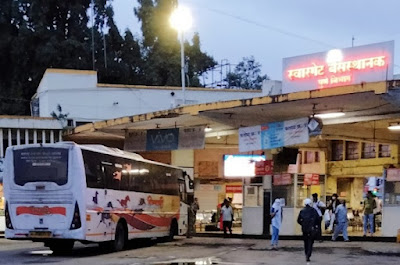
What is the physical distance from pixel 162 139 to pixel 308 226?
10.4 m

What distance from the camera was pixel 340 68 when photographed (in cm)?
1778

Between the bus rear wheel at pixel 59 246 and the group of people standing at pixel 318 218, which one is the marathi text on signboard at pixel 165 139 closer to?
the group of people standing at pixel 318 218

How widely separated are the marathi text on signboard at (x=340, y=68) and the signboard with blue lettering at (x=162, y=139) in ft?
20.2

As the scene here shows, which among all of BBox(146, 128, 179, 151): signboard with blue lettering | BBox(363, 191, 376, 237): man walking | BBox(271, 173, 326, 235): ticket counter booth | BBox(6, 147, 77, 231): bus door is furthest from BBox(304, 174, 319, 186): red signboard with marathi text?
BBox(6, 147, 77, 231): bus door

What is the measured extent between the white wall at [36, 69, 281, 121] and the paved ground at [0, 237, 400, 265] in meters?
11.2

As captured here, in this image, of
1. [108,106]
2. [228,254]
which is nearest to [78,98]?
[108,106]

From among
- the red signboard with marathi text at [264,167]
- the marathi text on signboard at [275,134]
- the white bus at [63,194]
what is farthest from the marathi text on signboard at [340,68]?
the red signboard with marathi text at [264,167]

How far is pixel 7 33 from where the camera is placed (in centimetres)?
4694

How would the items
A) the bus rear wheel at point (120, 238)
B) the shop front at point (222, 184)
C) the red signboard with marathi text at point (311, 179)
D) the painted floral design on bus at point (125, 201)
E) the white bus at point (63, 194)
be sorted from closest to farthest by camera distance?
the white bus at point (63, 194) < the bus rear wheel at point (120, 238) < the painted floral design on bus at point (125, 201) < the red signboard with marathi text at point (311, 179) < the shop front at point (222, 184)

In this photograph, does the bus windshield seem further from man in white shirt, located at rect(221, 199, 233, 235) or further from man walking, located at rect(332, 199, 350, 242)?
man in white shirt, located at rect(221, 199, 233, 235)

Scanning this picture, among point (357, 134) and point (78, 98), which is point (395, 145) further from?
point (78, 98)

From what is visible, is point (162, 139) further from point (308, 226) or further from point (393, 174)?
point (308, 226)

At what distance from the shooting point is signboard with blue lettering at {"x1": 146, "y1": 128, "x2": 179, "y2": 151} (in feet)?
79.2

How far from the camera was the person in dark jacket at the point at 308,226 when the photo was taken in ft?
49.6
